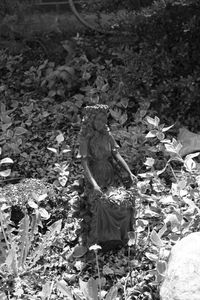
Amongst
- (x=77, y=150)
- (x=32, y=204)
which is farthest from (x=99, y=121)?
(x=77, y=150)

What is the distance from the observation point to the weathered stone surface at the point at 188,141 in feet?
16.0

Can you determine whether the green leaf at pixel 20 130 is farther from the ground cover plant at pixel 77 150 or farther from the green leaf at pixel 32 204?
the green leaf at pixel 32 204

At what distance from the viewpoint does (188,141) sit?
495 centimetres

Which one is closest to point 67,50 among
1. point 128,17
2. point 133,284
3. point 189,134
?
point 128,17

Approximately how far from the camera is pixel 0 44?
6.47 metres

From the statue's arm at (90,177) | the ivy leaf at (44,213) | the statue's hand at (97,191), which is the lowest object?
the ivy leaf at (44,213)

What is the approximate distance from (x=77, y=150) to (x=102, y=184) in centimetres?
123

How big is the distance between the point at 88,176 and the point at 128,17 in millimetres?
2331

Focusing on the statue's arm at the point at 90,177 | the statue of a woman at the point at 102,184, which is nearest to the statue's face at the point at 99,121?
the statue of a woman at the point at 102,184

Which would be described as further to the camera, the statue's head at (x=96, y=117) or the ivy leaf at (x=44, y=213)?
the ivy leaf at (x=44, y=213)

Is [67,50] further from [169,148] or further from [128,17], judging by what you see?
[169,148]

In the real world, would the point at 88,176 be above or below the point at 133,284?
above

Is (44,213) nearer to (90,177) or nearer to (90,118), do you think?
(90,177)

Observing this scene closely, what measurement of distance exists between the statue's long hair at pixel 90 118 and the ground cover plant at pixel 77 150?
430mm
